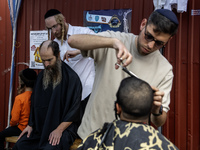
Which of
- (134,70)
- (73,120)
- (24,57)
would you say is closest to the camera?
(134,70)

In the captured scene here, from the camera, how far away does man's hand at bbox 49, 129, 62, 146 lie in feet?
9.66

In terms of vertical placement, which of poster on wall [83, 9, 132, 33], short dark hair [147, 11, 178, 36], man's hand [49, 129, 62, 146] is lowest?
man's hand [49, 129, 62, 146]

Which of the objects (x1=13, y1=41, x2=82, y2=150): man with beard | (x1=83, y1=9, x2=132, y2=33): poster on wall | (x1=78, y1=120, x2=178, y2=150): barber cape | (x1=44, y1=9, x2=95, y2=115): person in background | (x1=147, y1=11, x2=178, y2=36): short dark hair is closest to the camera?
(x1=78, y1=120, x2=178, y2=150): barber cape

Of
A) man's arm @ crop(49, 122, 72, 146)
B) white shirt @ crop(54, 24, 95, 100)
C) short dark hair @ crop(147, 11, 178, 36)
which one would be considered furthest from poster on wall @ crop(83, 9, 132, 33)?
short dark hair @ crop(147, 11, 178, 36)

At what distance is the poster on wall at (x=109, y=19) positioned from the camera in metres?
3.81

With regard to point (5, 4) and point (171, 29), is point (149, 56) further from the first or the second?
point (5, 4)

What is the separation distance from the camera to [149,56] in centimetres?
177

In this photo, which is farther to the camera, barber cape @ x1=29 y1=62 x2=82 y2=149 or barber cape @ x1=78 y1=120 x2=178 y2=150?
barber cape @ x1=29 y1=62 x2=82 y2=149

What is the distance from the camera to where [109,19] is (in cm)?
393

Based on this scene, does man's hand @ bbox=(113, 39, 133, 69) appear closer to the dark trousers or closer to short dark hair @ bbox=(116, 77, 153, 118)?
short dark hair @ bbox=(116, 77, 153, 118)

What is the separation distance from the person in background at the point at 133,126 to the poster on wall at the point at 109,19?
2493mm

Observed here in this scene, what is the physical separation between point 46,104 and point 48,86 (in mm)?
259

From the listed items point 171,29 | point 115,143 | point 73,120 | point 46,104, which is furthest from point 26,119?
point 171,29

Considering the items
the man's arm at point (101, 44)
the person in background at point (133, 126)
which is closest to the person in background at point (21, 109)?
the man's arm at point (101, 44)
